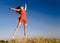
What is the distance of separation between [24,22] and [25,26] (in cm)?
29

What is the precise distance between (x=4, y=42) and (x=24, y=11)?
7.68ft

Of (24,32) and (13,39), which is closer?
(13,39)

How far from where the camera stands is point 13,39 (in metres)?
11.6

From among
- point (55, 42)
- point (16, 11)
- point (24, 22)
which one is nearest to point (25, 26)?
point (24, 22)

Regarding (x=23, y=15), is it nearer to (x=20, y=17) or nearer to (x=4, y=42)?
(x=20, y=17)

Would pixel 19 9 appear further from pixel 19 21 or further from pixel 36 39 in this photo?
pixel 36 39

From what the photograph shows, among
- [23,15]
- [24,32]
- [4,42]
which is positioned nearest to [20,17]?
[23,15]

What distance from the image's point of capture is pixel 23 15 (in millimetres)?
12180

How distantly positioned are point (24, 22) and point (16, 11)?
796 mm

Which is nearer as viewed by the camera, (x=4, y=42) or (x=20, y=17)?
(x=4, y=42)

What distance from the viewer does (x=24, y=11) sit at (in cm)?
1225

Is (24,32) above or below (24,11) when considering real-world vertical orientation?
below

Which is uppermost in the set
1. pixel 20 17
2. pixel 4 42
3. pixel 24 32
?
pixel 20 17

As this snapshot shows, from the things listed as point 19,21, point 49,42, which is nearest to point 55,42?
point 49,42
